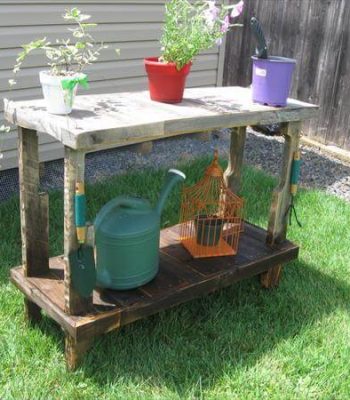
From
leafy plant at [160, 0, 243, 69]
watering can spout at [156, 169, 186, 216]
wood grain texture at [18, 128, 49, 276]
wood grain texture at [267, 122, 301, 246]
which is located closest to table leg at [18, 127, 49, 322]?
wood grain texture at [18, 128, 49, 276]

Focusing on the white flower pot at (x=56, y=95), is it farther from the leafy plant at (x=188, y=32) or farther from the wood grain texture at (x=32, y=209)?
the leafy plant at (x=188, y=32)

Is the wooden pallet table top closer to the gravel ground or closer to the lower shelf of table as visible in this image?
the lower shelf of table

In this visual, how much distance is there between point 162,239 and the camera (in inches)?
134

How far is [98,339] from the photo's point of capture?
9.09 feet

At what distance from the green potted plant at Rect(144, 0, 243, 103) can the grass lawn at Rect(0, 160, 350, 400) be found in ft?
4.04

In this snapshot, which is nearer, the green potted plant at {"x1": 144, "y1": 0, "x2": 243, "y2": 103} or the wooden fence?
the green potted plant at {"x1": 144, "y1": 0, "x2": 243, "y2": 103}

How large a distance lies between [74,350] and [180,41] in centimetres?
150

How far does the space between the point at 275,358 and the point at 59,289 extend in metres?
1.11

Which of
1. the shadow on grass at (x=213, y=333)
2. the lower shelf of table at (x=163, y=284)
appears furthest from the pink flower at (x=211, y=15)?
the shadow on grass at (x=213, y=333)

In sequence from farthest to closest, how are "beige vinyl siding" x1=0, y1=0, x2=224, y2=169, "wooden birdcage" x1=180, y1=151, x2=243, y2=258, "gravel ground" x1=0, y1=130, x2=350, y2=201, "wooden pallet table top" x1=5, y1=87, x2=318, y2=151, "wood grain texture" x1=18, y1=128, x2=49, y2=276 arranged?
"gravel ground" x1=0, y1=130, x2=350, y2=201 < "beige vinyl siding" x1=0, y1=0, x2=224, y2=169 < "wooden birdcage" x1=180, y1=151, x2=243, y2=258 < "wood grain texture" x1=18, y1=128, x2=49, y2=276 < "wooden pallet table top" x1=5, y1=87, x2=318, y2=151

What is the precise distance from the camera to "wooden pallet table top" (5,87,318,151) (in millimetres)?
2258

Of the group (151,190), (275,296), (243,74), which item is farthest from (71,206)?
(243,74)

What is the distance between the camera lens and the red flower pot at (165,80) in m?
2.66

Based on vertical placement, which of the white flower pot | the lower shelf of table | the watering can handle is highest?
the white flower pot
